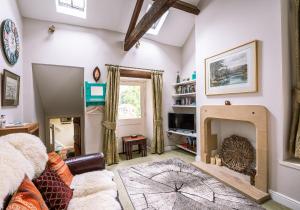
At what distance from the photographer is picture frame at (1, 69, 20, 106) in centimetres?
190

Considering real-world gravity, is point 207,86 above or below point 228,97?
above

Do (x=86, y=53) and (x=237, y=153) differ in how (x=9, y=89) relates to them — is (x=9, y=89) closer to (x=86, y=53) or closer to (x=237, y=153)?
(x=86, y=53)

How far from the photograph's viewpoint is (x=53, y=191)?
4.41 ft

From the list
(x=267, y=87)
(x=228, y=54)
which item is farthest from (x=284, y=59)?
(x=228, y=54)

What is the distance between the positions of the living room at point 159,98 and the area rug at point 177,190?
0.02m

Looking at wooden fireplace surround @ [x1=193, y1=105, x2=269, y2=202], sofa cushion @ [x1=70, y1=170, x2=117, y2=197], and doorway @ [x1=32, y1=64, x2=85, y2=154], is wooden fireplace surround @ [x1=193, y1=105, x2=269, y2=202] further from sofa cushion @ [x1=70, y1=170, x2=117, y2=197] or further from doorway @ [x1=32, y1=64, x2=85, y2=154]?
doorway @ [x1=32, y1=64, x2=85, y2=154]

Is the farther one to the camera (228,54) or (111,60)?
(111,60)

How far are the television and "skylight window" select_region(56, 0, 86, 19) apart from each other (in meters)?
3.04

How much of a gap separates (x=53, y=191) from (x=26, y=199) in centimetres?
36

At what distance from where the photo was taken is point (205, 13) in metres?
3.15

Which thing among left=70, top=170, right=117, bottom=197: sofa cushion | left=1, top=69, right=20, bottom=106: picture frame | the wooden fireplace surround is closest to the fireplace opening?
the wooden fireplace surround

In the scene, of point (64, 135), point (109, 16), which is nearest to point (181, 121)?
point (109, 16)

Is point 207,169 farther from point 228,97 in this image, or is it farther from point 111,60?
point 111,60

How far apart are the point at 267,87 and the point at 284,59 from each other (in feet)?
1.28
